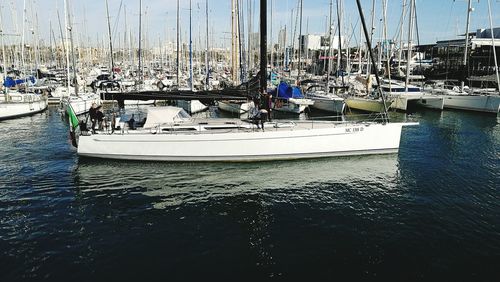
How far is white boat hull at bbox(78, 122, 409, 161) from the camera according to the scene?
1828 centimetres

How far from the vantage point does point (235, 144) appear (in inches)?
722

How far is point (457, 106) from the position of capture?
40094mm

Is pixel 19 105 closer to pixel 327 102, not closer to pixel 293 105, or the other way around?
pixel 293 105

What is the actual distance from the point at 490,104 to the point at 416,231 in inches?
1243

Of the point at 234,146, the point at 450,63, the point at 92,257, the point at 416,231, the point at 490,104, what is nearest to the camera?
the point at 92,257

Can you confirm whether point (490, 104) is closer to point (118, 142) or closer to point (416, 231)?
point (416, 231)

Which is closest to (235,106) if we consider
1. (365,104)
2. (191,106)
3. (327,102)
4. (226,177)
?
(191,106)

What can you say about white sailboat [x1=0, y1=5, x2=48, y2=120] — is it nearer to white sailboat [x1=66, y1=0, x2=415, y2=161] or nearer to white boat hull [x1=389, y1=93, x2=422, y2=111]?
white sailboat [x1=66, y1=0, x2=415, y2=161]

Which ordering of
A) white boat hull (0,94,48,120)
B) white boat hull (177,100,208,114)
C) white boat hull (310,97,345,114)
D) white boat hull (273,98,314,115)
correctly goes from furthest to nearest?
white boat hull (177,100,208,114) < white boat hull (310,97,345,114) < white boat hull (273,98,314,115) < white boat hull (0,94,48,120)

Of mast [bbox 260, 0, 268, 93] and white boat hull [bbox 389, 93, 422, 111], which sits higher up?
mast [bbox 260, 0, 268, 93]

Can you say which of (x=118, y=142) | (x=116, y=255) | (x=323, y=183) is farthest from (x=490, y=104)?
(x=116, y=255)

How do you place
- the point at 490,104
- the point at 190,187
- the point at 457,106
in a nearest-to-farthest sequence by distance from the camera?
1. the point at 190,187
2. the point at 490,104
3. the point at 457,106

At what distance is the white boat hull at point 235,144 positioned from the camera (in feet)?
60.0

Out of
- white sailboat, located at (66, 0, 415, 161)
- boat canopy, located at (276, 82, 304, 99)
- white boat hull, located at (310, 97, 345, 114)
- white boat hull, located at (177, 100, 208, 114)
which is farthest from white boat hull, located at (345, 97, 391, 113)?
white sailboat, located at (66, 0, 415, 161)
